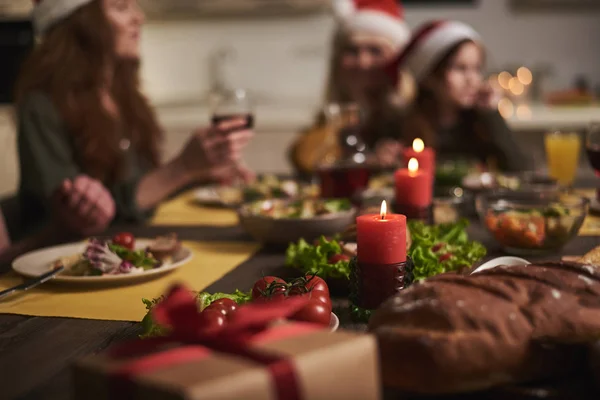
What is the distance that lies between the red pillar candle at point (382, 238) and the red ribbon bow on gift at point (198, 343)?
360 millimetres

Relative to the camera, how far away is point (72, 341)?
111 centimetres

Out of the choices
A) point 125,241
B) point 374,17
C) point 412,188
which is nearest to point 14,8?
point 374,17

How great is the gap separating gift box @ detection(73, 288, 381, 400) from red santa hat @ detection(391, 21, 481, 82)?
9.41ft

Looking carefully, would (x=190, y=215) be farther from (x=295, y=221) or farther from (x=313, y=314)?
(x=313, y=314)

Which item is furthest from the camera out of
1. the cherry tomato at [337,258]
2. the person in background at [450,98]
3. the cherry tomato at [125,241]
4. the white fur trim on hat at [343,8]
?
the white fur trim on hat at [343,8]

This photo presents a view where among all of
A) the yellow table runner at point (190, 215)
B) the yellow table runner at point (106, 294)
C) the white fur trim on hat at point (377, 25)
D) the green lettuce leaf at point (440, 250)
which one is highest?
the white fur trim on hat at point (377, 25)

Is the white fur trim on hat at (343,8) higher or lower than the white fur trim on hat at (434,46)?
higher

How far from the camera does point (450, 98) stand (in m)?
3.46

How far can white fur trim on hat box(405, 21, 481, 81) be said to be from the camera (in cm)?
342

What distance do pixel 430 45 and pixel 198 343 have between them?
2.96 m

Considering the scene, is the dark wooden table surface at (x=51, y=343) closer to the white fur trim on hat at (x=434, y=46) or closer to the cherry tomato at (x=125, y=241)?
the cherry tomato at (x=125, y=241)

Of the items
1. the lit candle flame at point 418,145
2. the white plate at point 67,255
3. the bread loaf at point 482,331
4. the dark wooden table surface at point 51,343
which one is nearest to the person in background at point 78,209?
the white plate at point 67,255

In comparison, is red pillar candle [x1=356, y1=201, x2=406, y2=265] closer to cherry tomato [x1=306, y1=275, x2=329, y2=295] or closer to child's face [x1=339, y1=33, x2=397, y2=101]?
cherry tomato [x1=306, y1=275, x2=329, y2=295]

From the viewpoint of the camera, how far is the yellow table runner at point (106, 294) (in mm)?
1260
